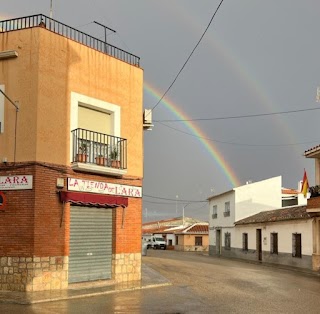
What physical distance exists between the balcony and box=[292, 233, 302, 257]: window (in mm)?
17933

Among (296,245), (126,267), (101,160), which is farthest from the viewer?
(296,245)

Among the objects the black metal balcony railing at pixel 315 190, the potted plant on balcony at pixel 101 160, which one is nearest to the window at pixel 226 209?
the black metal balcony railing at pixel 315 190

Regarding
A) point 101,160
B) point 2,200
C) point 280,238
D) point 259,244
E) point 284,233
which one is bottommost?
point 259,244

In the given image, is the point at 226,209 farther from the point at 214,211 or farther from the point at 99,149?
the point at 99,149

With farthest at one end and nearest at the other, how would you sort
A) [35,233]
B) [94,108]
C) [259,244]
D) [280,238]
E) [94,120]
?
[259,244] → [280,238] → [94,120] → [94,108] → [35,233]

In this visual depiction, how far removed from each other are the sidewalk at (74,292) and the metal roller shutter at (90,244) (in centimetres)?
66

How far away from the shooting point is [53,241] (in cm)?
1599

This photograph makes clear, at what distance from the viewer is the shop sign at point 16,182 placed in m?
15.6

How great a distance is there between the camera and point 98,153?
17.9m

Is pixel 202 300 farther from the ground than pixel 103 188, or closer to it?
closer to it

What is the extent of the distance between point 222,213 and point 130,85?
118ft

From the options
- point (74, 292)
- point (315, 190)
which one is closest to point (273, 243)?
point (315, 190)

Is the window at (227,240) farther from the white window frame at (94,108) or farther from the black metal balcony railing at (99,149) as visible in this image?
the white window frame at (94,108)

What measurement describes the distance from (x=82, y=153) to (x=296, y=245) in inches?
812
